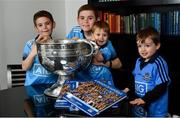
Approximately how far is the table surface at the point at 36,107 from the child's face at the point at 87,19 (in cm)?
53

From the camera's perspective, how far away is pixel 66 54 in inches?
45.6

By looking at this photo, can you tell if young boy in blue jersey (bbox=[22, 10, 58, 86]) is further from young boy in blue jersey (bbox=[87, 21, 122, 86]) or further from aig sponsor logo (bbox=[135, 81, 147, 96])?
aig sponsor logo (bbox=[135, 81, 147, 96])

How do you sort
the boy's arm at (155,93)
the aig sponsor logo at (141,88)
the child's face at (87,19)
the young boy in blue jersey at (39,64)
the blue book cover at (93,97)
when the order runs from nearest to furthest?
the blue book cover at (93,97), the boy's arm at (155,93), the aig sponsor logo at (141,88), the young boy in blue jersey at (39,64), the child's face at (87,19)

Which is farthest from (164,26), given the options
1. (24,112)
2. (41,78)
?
(24,112)

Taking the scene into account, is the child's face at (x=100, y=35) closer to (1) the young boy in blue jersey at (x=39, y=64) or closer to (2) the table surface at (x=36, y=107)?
(1) the young boy in blue jersey at (x=39, y=64)

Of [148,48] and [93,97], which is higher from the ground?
[148,48]

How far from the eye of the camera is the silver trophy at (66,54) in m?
1.16

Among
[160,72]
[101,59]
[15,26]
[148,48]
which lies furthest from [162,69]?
[15,26]

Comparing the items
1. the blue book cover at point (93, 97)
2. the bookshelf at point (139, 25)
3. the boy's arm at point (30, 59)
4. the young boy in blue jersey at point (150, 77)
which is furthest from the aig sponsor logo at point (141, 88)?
the bookshelf at point (139, 25)

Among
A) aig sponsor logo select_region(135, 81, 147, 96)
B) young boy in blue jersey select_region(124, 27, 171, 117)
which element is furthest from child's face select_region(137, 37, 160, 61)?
aig sponsor logo select_region(135, 81, 147, 96)

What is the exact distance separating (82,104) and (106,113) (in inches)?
3.9

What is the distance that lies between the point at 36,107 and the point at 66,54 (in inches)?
9.8

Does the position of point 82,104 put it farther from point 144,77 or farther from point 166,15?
point 166,15

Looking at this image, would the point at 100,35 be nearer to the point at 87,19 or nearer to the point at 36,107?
the point at 87,19
